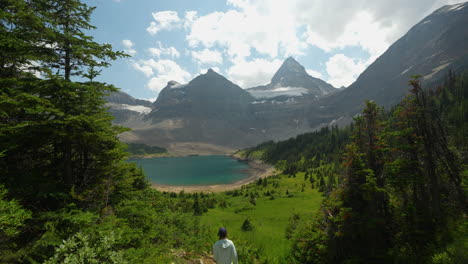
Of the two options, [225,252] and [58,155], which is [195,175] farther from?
[225,252]

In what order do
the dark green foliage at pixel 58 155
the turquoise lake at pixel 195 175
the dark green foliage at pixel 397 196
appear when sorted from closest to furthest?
1. the dark green foliage at pixel 58 155
2. the dark green foliage at pixel 397 196
3. the turquoise lake at pixel 195 175

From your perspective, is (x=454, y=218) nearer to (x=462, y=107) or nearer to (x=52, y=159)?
(x=52, y=159)

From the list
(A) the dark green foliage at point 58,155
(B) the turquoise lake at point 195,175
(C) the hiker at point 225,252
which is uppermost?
(A) the dark green foliage at point 58,155

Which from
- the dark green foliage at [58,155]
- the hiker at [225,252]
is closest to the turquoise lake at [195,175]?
the dark green foliage at [58,155]

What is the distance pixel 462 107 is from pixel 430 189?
361 feet

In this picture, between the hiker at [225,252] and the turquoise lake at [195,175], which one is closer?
the hiker at [225,252]

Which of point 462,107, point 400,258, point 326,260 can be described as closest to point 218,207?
point 326,260

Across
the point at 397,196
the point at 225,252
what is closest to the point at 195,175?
the point at 397,196

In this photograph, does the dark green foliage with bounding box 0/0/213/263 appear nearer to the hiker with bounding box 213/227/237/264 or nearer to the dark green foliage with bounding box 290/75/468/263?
the hiker with bounding box 213/227/237/264

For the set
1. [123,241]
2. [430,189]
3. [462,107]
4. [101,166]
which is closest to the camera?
[123,241]

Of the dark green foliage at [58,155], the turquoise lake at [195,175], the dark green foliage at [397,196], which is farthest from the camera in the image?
the turquoise lake at [195,175]

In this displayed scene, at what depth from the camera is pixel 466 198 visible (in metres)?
9.92

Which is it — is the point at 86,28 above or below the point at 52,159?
above

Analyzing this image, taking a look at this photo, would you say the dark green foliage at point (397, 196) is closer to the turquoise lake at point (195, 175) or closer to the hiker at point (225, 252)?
the hiker at point (225, 252)
